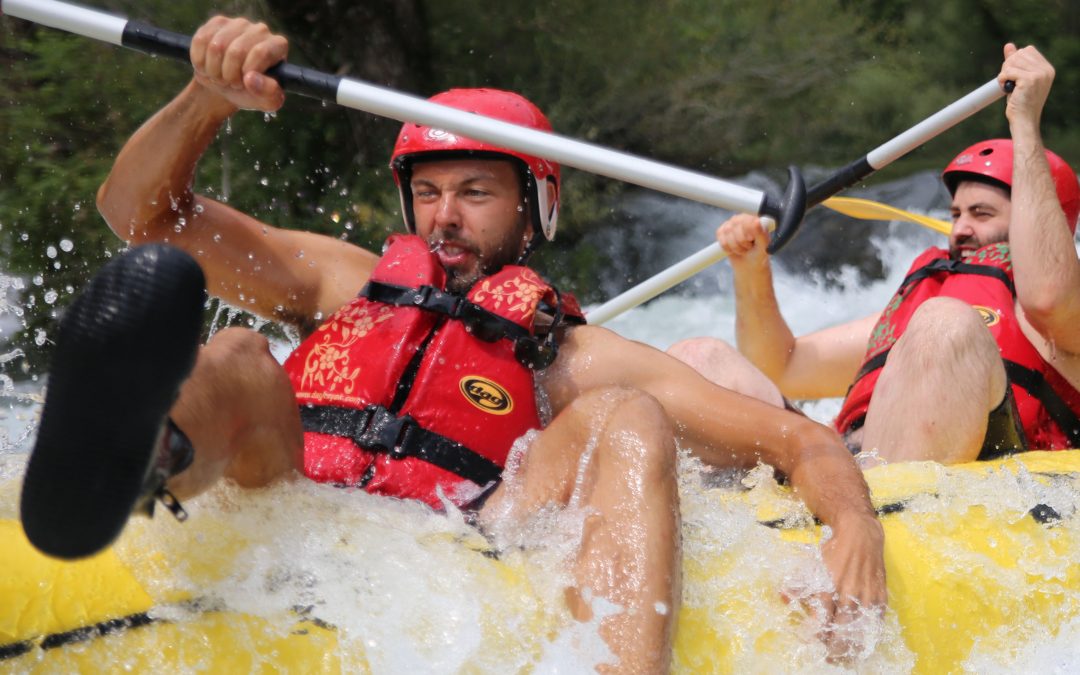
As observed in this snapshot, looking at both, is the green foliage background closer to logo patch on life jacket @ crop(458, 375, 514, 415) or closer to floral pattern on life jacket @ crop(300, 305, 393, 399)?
floral pattern on life jacket @ crop(300, 305, 393, 399)

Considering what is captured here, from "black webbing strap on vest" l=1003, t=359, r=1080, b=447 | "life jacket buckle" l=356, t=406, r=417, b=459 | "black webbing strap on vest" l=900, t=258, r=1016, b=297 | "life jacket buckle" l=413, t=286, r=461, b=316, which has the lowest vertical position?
"life jacket buckle" l=356, t=406, r=417, b=459

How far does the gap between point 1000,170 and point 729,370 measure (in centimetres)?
106

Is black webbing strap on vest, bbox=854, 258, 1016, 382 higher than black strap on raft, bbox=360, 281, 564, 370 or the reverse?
higher

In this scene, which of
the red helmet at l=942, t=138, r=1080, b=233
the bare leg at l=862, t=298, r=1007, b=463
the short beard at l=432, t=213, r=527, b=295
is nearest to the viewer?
the short beard at l=432, t=213, r=527, b=295

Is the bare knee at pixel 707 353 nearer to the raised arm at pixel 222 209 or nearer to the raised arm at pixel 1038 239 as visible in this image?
the raised arm at pixel 1038 239

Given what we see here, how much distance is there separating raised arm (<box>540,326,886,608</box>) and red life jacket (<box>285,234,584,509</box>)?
89mm

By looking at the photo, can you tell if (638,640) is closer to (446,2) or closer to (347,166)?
(347,166)

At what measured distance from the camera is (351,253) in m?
2.58

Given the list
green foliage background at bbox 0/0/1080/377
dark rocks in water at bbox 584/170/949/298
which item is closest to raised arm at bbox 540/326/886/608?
green foliage background at bbox 0/0/1080/377

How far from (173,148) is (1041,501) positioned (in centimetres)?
178

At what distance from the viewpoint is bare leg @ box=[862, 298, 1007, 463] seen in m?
2.53

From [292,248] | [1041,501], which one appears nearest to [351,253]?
[292,248]

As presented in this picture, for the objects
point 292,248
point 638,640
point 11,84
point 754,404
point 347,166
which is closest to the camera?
point 638,640

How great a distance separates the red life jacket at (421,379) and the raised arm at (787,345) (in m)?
1.39
